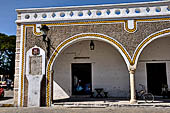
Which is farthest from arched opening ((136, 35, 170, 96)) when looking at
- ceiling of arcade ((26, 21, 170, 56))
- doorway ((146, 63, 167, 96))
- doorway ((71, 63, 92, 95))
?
doorway ((71, 63, 92, 95))

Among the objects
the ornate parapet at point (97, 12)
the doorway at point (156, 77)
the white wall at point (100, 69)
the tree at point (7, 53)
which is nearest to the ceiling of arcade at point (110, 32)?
the ornate parapet at point (97, 12)

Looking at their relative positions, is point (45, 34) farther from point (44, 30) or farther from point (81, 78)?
point (81, 78)

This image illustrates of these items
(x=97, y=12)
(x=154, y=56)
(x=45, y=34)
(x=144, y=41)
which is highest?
(x=97, y=12)

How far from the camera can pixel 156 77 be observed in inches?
365

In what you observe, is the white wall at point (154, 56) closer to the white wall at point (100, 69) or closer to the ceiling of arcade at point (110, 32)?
the white wall at point (100, 69)

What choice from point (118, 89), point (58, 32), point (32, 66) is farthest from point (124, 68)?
point (32, 66)

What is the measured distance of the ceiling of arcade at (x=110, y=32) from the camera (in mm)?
7348

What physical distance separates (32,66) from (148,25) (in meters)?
5.32

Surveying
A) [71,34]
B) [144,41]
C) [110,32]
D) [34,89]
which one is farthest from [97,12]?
[34,89]

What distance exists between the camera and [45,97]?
24.3 feet

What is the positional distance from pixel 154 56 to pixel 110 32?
3268 millimetres

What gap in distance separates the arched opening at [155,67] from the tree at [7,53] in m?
22.9

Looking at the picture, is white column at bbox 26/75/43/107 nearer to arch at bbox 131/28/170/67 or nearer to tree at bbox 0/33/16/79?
arch at bbox 131/28/170/67

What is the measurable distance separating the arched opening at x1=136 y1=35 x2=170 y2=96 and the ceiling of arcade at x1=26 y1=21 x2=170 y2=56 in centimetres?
207
